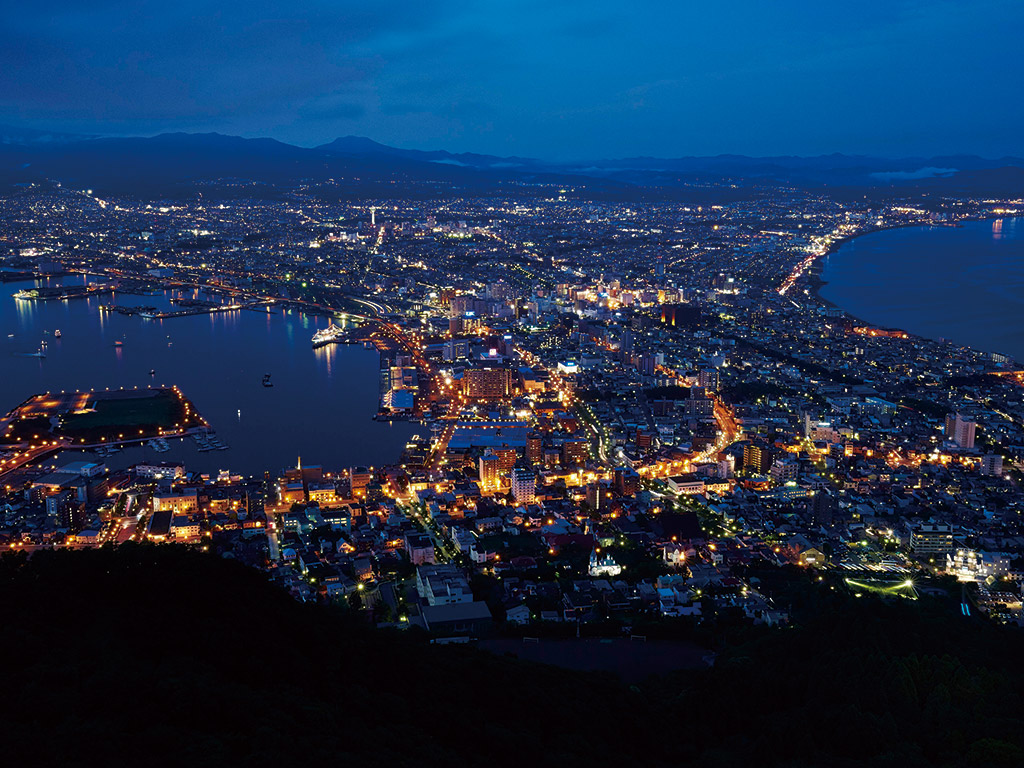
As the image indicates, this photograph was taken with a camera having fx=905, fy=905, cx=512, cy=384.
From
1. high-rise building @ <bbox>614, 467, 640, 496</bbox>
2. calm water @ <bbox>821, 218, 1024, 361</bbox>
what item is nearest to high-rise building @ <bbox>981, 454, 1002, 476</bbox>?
high-rise building @ <bbox>614, 467, 640, 496</bbox>

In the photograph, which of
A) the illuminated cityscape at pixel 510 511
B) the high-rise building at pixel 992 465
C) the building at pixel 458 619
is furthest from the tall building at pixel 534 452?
the high-rise building at pixel 992 465

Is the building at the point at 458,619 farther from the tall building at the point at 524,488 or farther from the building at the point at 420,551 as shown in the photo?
the tall building at the point at 524,488

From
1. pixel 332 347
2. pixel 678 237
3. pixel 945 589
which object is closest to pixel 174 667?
pixel 945 589

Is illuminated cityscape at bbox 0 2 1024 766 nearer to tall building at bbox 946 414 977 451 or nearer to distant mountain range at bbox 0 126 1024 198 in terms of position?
tall building at bbox 946 414 977 451

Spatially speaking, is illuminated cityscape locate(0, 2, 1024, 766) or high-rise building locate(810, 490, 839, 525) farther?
high-rise building locate(810, 490, 839, 525)

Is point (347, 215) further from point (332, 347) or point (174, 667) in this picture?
point (174, 667)

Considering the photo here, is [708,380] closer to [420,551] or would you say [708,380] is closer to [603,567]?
[603,567]
